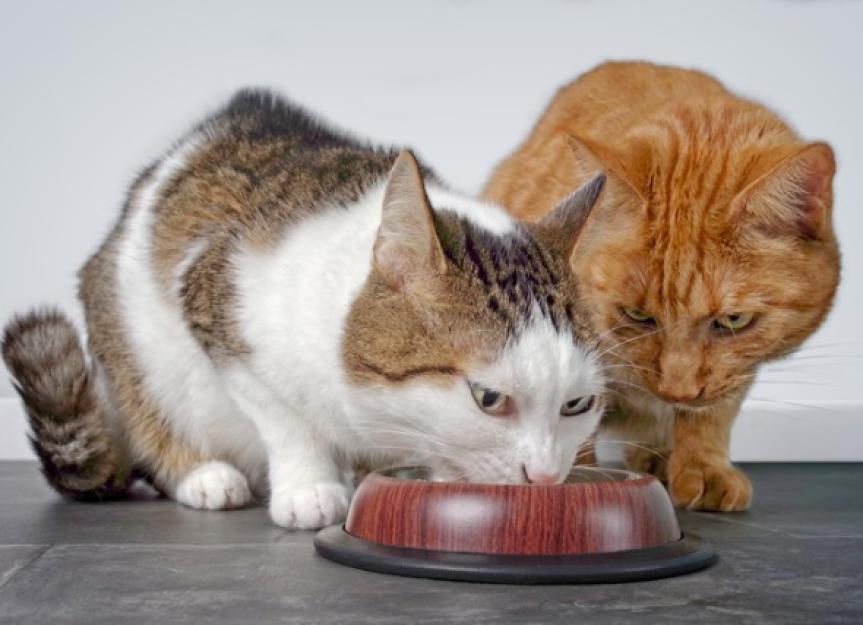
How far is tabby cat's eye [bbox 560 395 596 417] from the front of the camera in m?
1.73

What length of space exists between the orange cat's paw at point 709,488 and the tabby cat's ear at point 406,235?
32.0 inches

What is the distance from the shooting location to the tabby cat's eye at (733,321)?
2.10 metres

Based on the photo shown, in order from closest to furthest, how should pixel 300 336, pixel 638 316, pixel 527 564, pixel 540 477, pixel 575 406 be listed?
pixel 527 564
pixel 540 477
pixel 575 406
pixel 300 336
pixel 638 316

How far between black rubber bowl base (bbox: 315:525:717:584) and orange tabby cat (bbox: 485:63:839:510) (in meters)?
0.45

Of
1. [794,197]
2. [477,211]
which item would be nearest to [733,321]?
[794,197]

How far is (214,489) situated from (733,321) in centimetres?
97

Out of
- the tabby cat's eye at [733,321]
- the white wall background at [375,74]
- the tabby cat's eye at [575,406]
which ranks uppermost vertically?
the white wall background at [375,74]

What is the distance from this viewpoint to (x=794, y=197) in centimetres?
206

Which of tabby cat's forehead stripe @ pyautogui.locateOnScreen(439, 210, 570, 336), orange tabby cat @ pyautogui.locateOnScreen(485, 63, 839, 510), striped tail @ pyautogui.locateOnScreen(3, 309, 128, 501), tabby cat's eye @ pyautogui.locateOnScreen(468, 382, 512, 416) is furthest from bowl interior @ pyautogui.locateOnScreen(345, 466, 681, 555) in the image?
striped tail @ pyautogui.locateOnScreen(3, 309, 128, 501)

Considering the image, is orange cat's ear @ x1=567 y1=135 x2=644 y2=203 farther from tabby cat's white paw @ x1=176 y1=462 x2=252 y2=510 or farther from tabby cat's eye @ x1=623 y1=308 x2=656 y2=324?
tabby cat's white paw @ x1=176 y1=462 x2=252 y2=510

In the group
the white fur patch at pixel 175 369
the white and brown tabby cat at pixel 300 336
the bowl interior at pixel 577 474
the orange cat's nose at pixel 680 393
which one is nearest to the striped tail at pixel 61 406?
the white and brown tabby cat at pixel 300 336

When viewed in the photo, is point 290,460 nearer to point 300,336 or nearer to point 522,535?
point 300,336

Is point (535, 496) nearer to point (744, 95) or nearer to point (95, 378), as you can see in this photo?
point (95, 378)

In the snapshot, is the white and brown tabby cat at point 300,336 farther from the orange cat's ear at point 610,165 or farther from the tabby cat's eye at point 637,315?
the tabby cat's eye at point 637,315
